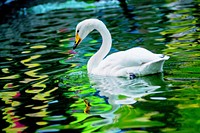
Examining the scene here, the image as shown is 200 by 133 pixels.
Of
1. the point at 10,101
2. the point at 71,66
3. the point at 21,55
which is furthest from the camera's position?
the point at 21,55

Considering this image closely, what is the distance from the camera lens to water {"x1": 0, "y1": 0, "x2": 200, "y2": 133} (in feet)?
16.6

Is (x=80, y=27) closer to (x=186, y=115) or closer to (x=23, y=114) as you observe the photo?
(x=23, y=114)

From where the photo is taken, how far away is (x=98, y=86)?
6.86m

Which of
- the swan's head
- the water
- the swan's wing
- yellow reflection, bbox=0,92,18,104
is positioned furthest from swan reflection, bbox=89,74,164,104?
yellow reflection, bbox=0,92,18,104

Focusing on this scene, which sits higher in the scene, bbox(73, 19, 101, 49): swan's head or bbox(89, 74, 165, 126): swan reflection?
bbox(73, 19, 101, 49): swan's head

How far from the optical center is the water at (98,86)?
5.07 metres

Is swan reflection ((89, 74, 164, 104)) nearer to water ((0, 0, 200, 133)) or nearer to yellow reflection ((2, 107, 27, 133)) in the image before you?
water ((0, 0, 200, 133))

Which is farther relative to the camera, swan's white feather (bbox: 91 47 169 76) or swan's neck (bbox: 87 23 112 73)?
swan's neck (bbox: 87 23 112 73)

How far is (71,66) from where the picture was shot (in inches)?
342

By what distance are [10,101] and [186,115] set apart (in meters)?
2.64

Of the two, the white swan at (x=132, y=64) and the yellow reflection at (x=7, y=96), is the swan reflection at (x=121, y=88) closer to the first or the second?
the white swan at (x=132, y=64)

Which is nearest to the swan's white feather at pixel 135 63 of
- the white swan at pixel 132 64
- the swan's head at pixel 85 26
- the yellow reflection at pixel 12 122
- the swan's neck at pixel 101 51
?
the white swan at pixel 132 64

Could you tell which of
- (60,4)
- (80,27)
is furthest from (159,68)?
(60,4)

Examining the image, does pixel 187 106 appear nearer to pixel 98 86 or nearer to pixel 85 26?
pixel 98 86
